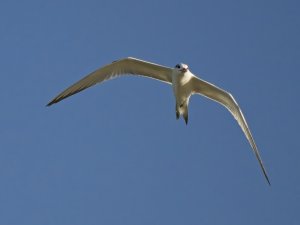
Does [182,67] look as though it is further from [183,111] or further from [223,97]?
[223,97]

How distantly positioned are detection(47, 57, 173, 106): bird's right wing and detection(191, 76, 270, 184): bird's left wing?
0.87 metres

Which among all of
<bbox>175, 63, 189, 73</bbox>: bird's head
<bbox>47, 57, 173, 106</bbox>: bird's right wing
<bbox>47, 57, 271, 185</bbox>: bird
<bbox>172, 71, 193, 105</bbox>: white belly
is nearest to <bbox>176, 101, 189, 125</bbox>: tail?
<bbox>47, 57, 271, 185</bbox>: bird

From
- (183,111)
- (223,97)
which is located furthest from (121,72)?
(223,97)

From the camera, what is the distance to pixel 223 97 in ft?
52.6

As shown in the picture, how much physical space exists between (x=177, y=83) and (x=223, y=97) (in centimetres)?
A: 170

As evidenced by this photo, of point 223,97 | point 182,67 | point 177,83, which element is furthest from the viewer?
point 223,97

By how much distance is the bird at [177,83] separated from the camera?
1532 centimetres

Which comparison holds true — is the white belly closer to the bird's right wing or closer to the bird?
the bird

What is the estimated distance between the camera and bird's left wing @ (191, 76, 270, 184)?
15.8 m

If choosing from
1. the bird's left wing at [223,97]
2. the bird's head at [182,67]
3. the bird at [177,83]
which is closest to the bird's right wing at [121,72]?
the bird at [177,83]

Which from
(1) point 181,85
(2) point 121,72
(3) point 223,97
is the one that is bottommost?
(3) point 223,97

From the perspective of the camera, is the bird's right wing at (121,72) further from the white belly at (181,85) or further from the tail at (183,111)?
the tail at (183,111)

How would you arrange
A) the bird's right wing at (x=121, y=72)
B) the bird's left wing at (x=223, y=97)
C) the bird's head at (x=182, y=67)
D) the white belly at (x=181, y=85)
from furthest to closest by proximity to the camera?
the bird's left wing at (x=223, y=97) → the bird's right wing at (x=121, y=72) → the white belly at (x=181, y=85) → the bird's head at (x=182, y=67)

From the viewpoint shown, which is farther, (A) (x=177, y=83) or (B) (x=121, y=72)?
(B) (x=121, y=72)
